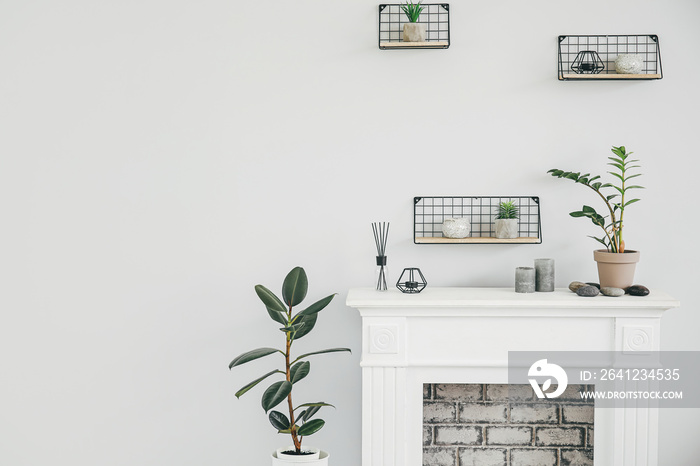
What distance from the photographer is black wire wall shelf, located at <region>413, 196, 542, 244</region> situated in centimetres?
250

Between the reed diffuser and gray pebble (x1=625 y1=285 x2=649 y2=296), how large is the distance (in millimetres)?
879

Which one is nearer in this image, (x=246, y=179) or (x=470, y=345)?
(x=470, y=345)

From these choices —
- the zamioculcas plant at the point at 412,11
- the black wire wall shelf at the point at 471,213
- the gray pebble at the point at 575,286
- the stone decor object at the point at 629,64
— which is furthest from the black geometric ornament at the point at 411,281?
the stone decor object at the point at 629,64

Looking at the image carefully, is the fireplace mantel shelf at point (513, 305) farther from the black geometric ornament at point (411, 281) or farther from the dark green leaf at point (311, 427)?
the dark green leaf at point (311, 427)

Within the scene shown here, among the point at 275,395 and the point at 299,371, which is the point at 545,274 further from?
the point at 275,395

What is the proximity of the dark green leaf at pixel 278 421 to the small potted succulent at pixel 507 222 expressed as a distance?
1.05 metres

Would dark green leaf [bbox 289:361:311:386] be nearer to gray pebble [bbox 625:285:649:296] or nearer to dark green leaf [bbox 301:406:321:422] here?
dark green leaf [bbox 301:406:321:422]

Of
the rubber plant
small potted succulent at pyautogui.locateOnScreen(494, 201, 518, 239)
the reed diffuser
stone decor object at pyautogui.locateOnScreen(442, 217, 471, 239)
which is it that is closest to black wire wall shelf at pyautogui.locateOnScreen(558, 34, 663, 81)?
the rubber plant

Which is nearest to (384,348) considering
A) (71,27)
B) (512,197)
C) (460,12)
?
(512,197)

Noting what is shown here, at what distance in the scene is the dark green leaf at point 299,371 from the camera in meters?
2.28

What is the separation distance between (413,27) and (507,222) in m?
0.81

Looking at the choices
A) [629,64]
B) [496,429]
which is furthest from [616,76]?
[496,429]

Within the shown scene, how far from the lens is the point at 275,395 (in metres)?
2.18

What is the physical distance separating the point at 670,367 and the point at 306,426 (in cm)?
145
